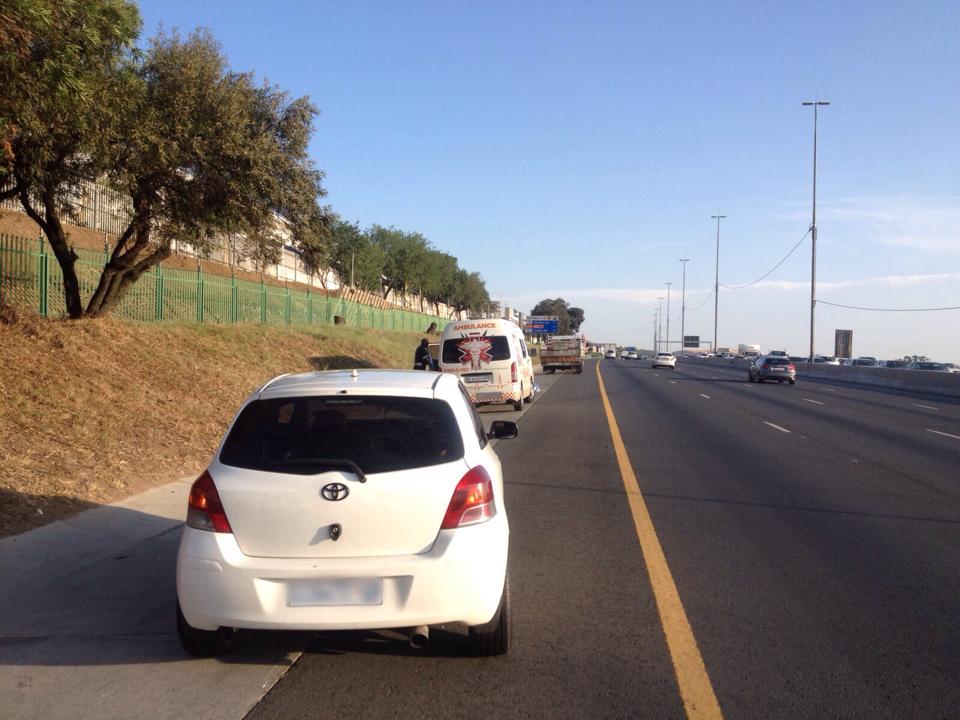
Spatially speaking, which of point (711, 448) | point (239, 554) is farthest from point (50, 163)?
point (711, 448)

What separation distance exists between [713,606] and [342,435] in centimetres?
300

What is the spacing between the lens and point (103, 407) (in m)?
12.4

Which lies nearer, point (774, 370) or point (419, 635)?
point (419, 635)

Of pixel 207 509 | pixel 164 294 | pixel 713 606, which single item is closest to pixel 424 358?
pixel 164 294

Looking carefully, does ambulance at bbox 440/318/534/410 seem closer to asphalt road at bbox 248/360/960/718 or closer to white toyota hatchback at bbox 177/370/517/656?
asphalt road at bbox 248/360/960/718

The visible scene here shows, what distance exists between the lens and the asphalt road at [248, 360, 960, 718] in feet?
15.9

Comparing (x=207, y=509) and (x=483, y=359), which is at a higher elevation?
(x=483, y=359)

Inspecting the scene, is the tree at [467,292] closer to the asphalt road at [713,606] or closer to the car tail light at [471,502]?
the asphalt road at [713,606]

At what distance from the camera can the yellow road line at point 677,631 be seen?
476cm

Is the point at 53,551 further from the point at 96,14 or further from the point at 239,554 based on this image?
the point at 96,14

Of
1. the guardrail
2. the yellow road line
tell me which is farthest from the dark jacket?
the guardrail

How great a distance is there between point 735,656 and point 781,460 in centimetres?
→ 956

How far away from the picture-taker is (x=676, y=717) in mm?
4562

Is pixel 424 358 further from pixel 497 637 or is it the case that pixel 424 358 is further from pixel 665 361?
pixel 665 361
